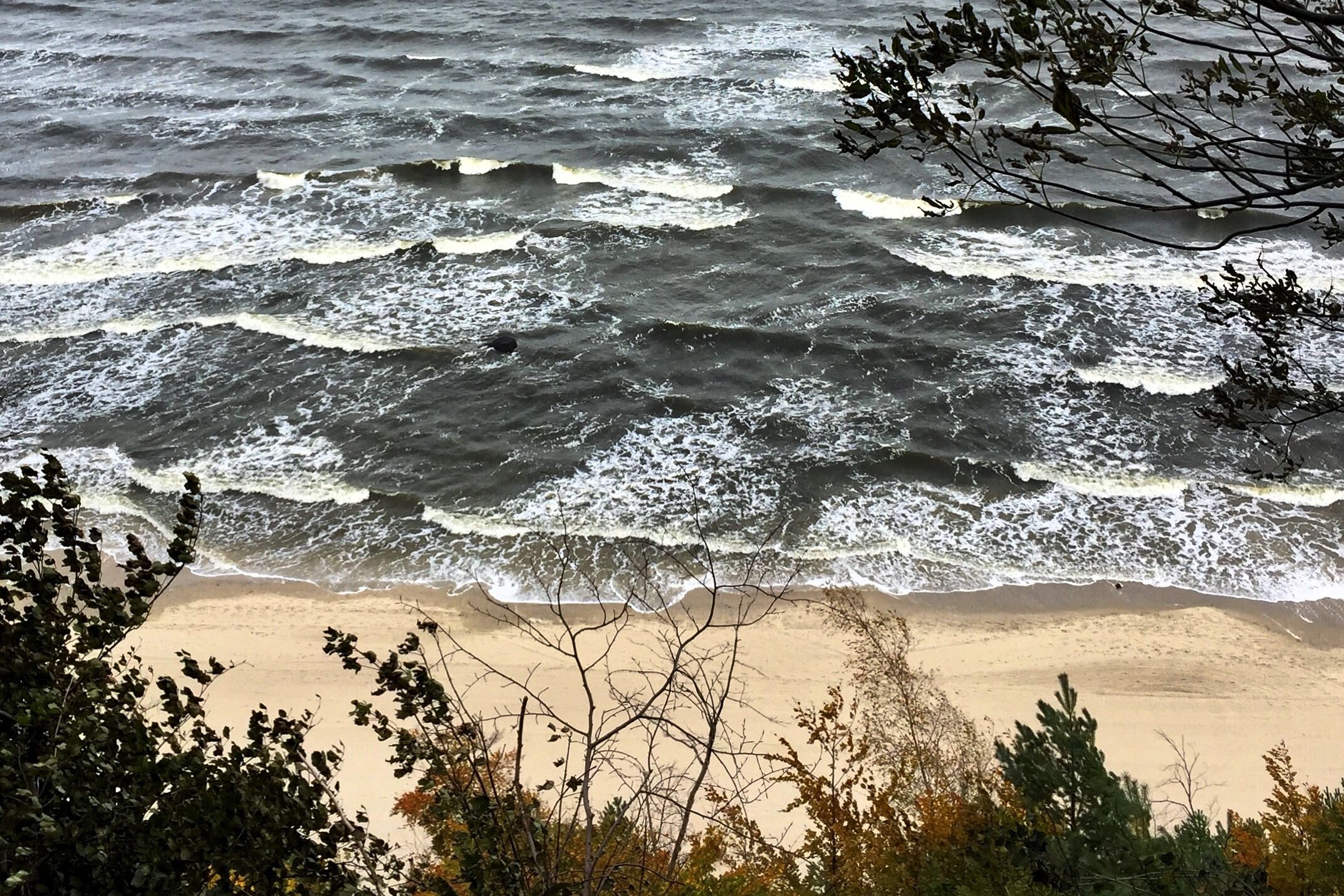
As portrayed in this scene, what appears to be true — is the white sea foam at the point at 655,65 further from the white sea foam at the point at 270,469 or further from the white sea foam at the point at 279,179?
the white sea foam at the point at 270,469

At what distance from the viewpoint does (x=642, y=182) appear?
84.0ft

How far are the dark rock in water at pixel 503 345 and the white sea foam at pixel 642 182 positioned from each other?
6.60 m

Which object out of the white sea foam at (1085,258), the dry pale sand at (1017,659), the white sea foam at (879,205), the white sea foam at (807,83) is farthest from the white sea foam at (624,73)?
the dry pale sand at (1017,659)

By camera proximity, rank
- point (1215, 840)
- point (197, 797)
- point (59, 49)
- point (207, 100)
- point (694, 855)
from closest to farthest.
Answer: point (197, 797), point (694, 855), point (1215, 840), point (207, 100), point (59, 49)

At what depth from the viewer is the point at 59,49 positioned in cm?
3531

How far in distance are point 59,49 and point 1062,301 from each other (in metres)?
32.4

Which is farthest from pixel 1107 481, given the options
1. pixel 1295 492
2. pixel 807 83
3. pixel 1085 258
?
pixel 807 83

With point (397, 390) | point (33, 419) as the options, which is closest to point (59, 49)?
point (33, 419)

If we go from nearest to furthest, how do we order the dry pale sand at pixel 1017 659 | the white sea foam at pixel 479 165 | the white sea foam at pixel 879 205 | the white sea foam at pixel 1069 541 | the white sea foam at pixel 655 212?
1. the dry pale sand at pixel 1017 659
2. the white sea foam at pixel 1069 541
3. the white sea foam at pixel 655 212
4. the white sea foam at pixel 879 205
5. the white sea foam at pixel 479 165

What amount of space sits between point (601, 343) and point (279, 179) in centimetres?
1081

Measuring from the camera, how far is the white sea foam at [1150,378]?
18500 millimetres

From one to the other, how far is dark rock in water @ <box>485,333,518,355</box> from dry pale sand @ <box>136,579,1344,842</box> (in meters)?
6.61

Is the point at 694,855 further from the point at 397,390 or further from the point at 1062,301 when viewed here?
the point at 1062,301

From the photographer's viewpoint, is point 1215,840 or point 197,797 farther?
point 1215,840
